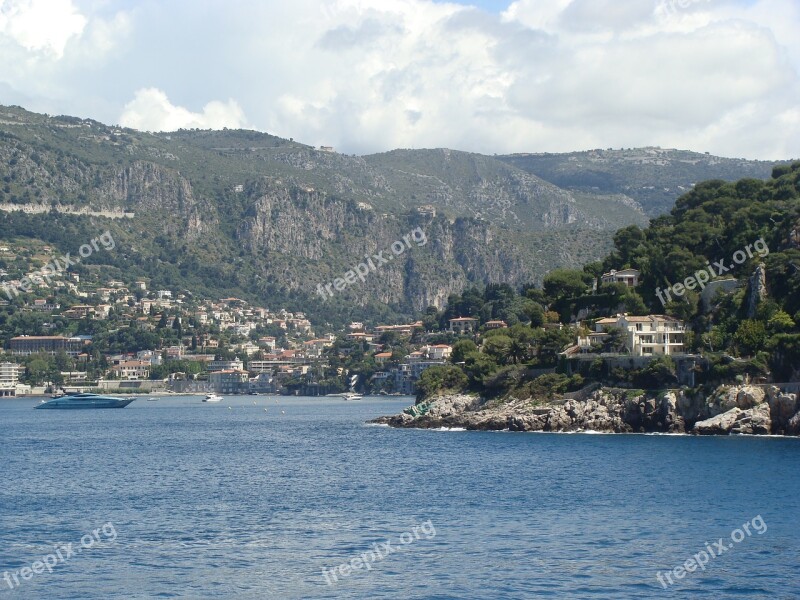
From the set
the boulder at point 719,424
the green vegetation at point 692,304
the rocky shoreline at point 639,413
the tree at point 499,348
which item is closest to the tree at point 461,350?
the green vegetation at point 692,304

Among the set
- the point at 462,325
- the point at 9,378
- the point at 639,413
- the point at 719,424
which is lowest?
the point at 719,424

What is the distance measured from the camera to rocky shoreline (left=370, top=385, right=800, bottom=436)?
229 feet

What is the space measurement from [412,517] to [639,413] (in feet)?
110

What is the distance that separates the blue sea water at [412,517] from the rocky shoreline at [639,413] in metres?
2.52

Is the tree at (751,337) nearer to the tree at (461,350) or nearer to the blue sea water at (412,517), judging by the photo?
the blue sea water at (412,517)

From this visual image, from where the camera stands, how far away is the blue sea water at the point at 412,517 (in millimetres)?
34594

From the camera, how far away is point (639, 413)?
75.5 meters

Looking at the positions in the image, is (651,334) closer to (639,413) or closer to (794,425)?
(639,413)

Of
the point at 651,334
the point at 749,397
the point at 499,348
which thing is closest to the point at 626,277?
the point at 499,348

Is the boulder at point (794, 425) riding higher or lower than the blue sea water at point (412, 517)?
higher

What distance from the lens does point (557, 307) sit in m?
99.4

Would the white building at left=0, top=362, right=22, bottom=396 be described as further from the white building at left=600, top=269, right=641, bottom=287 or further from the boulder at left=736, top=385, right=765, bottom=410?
the boulder at left=736, top=385, right=765, bottom=410

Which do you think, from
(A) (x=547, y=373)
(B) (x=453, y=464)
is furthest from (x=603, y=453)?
(A) (x=547, y=373)

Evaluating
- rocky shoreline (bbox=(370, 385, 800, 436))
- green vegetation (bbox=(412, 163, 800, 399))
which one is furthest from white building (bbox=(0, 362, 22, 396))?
rocky shoreline (bbox=(370, 385, 800, 436))
